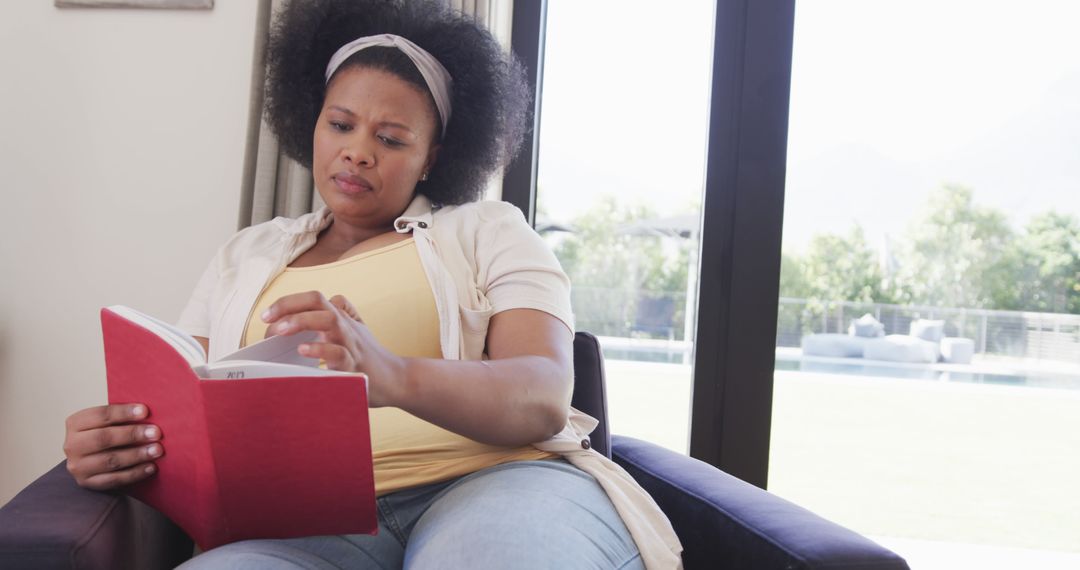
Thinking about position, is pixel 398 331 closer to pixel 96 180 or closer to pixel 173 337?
pixel 173 337

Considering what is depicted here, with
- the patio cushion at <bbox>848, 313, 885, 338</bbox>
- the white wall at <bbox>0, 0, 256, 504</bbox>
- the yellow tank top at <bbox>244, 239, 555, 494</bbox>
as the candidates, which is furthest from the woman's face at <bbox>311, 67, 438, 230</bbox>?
the patio cushion at <bbox>848, 313, 885, 338</bbox>

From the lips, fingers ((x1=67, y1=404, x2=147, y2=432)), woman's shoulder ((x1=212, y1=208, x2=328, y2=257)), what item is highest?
the lips

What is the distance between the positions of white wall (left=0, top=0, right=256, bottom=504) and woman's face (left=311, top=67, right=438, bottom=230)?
2.19ft

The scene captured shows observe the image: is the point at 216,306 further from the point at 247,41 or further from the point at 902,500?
the point at 902,500

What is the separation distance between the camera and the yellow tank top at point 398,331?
3.60 feet

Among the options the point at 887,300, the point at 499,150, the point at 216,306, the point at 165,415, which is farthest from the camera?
the point at 887,300

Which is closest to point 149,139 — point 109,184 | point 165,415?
point 109,184

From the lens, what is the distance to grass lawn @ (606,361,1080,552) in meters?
2.03

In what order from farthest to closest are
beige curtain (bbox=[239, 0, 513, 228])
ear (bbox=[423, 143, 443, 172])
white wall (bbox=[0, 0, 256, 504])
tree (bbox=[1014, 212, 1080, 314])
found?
tree (bbox=[1014, 212, 1080, 314])
white wall (bbox=[0, 0, 256, 504])
beige curtain (bbox=[239, 0, 513, 228])
ear (bbox=[423, 143, 443, 172])

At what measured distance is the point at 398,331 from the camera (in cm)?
119

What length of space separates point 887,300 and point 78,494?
1.77 metres

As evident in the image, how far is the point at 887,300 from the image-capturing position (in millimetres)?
2043

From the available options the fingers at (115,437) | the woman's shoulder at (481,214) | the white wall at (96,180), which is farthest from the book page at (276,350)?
the white wall at (96,180)

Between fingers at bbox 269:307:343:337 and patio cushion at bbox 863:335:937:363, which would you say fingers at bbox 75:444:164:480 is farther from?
patio cushion at bbox 863:335:937:363
